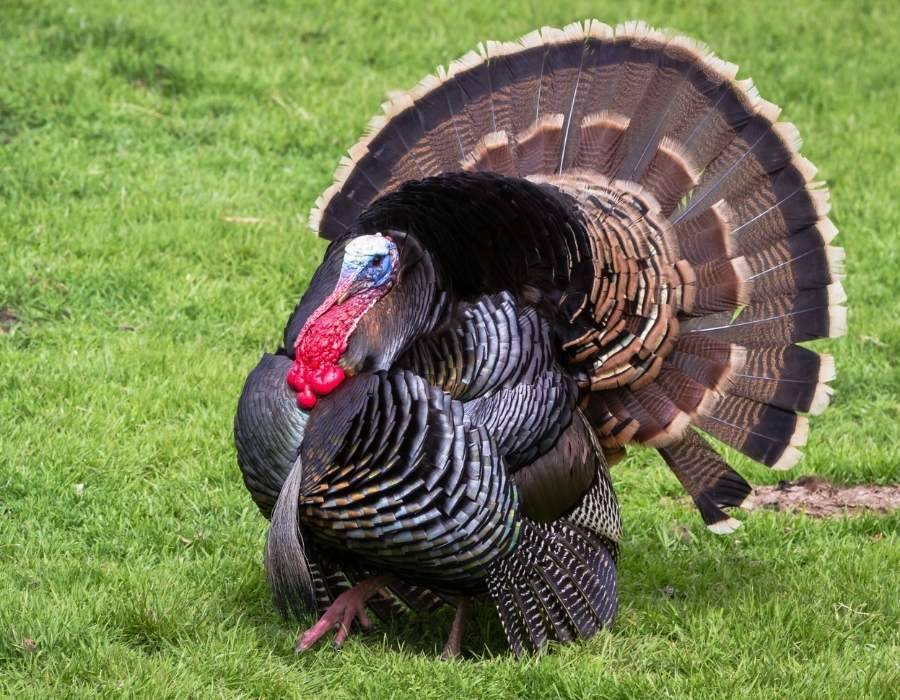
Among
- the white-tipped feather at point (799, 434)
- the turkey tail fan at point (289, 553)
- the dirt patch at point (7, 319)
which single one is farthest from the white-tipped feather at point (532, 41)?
the dirt patch at point (7, 319)

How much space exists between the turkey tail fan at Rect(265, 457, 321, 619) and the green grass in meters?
0.23

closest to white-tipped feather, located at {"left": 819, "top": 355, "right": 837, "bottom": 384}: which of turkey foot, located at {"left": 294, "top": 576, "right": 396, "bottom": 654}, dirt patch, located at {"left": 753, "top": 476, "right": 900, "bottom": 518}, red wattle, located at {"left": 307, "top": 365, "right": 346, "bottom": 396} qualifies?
dirt patch, located at {"left": 753, "top": 476, "right": 900, "bottom": 518}

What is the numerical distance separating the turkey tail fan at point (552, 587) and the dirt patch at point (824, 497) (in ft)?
4.66

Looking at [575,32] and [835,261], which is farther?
[575,32]

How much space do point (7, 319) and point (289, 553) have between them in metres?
3.18

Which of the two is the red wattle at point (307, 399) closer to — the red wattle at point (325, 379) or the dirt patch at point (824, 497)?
the red wattle at point (325, 379)

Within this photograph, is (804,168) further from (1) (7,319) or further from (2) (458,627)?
(1) (7,319)

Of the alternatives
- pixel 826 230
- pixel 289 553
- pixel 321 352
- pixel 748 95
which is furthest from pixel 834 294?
pixel 289 553

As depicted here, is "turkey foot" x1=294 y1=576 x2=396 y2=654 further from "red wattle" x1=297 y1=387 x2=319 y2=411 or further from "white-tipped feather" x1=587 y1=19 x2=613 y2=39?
"white-tipped feather" x1=587 y1=19 x2=613 y2=39

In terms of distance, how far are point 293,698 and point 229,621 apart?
0.51 metres

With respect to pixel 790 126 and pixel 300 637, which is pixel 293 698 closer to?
pixel 300 637

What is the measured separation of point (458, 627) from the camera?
499cm

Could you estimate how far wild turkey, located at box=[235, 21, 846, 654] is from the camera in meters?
4.48

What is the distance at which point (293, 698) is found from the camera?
443 centimetres
